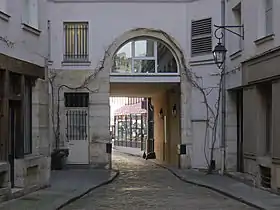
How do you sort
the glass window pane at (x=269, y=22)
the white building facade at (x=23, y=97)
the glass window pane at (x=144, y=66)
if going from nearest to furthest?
the white building facade at (x=23, y=97) < the glass window pane at (x=269, y=22) < the glass window pane at (x=144, y=66)

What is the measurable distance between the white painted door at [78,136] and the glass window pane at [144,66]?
2.60m

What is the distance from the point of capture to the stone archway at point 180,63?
24.5 meters

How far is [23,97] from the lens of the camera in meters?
15.6

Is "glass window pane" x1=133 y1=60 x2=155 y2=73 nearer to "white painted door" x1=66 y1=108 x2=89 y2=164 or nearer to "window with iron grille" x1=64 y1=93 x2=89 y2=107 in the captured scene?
"window with iron grille" x1=64 y1=93 x2=89 y2=107

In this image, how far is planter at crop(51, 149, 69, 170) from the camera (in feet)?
77.9

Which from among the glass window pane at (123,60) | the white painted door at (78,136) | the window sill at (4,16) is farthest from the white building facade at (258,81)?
the window sill at (4,16)

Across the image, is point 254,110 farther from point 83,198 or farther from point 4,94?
point 4,94

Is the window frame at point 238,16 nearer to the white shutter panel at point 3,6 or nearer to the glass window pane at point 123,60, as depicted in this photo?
the glass window pane at point 123,60

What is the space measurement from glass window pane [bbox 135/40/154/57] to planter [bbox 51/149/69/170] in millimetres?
4819

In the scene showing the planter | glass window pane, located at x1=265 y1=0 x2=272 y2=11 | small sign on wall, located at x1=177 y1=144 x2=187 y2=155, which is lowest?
the planter

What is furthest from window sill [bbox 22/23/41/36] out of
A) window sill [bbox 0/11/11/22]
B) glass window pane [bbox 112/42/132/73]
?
glass window pane [bbox 112/42/132/73]

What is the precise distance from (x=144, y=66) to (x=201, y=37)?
2.74m

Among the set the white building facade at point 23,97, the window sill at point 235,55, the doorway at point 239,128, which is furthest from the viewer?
the doorway at point 239,128

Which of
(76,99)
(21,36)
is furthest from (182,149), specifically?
(21,36)
